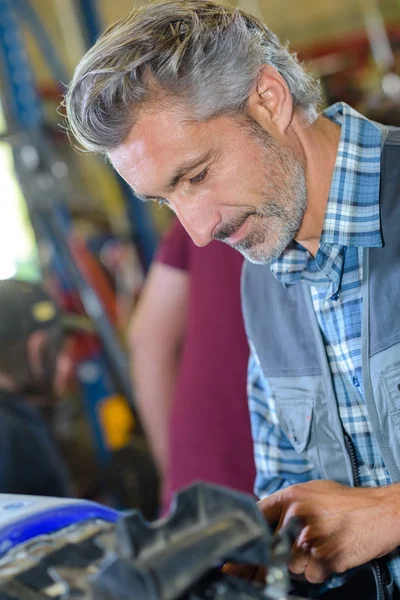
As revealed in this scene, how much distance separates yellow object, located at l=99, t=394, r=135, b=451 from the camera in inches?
142

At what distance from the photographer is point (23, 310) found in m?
2.61

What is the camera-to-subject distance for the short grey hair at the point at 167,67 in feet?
3.64

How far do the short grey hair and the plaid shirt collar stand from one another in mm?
170

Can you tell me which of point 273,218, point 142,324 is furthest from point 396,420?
point 142,324

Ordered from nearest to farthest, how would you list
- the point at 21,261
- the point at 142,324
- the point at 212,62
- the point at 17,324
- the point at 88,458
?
the point at 212,62 < the point at 142,324 < the point at 17,324 < the point at 88,458 < the point at 21,261

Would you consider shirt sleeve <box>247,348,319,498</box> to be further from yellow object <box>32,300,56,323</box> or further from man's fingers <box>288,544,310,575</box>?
yellow object <box>32,300,56,323</box>

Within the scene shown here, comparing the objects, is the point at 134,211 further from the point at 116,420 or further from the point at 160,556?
the point at 160,556

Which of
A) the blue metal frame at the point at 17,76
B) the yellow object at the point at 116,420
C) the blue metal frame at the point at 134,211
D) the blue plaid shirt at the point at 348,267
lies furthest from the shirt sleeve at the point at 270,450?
the blue metal frame at the point at 134,211

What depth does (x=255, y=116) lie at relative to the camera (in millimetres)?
1176

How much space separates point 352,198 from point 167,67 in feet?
1.08

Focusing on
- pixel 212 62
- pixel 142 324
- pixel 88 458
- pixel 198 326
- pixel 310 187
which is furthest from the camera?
pixel 88 458

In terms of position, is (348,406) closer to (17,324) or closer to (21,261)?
(17,324)

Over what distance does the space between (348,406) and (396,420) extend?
111 millimetres

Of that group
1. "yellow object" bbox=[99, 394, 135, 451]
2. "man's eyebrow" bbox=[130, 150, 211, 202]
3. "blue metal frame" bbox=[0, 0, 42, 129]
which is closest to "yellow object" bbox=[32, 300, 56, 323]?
"yellow object" bbox=[99, 394, 135, 451]
